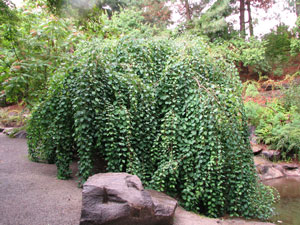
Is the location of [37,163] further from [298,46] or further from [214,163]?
[298,46]

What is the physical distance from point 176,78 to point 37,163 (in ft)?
10.7

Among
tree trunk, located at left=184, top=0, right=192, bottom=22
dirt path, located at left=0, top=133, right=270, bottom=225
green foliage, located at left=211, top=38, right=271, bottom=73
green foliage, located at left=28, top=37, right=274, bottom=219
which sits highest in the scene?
tree trunk, located at left=184, top=0, right=192, bottom=22

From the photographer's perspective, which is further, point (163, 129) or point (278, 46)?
point (278, 46)

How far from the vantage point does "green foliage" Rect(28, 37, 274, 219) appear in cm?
355

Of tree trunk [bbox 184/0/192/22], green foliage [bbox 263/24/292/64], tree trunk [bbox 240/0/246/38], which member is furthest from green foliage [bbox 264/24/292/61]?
tree trunk [bbox 184/0/192/22]

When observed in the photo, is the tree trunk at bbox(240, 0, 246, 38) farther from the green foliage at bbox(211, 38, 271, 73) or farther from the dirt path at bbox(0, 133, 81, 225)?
the dirt path at bbox(0, 133, 81, 225)

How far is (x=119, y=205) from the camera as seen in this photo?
264cm

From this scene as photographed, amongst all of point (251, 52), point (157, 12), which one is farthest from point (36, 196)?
point (157, 12)

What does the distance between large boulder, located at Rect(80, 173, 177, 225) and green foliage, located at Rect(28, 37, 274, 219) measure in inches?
24.7

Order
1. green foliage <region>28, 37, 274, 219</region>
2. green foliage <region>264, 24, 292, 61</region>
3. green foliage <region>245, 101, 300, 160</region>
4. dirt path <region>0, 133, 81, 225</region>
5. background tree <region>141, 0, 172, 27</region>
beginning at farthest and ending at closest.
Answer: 1. background tree <region>141, 0, 172, 27</region>
2. green foliage <region>264, 24, 292, 61</region>
3. green foliage <region>245, 101, 300, 160</region>
4. green foliage <region>28, 37, 274, 219</region>
5. dirt path <region>0, 133, 81, 225</region>

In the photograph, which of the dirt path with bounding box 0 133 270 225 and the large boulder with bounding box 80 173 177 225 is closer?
the large boulder with bounding box 80 173 177 225

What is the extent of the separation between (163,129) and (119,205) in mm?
1535

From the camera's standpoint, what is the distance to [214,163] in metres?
3.44

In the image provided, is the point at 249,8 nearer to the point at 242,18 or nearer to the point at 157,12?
the point at 242,18
